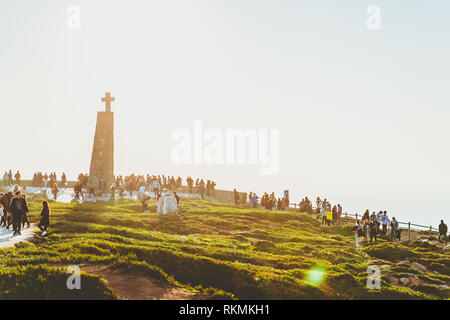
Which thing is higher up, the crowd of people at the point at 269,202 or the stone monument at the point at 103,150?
the stone monument at the point at 103,150

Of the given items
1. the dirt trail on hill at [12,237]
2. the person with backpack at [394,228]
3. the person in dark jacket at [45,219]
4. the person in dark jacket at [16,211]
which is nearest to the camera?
the dirt trail on hill at [12,237]

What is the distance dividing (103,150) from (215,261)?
32.4 meters

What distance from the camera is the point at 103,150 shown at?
46062mm

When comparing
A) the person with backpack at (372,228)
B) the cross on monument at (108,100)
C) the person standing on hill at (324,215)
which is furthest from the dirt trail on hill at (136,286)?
the cross on monument at (108,100)

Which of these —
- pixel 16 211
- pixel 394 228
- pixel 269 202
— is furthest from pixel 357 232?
pixel 16 211

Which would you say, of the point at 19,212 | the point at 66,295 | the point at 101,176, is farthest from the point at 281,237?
the point at 101,176

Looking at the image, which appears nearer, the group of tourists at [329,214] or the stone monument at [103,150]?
the group of tourists at [329,214]

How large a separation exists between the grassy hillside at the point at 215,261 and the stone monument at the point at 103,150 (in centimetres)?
1509

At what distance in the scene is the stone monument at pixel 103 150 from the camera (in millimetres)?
45969

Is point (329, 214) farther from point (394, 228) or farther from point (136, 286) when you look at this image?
point (136, 286)

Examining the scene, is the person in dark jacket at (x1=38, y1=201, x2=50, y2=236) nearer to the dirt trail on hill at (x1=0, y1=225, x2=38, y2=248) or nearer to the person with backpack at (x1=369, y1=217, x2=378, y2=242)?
the dirt trail on hill at (x1=0, y1=225, x2=38, y2=248)

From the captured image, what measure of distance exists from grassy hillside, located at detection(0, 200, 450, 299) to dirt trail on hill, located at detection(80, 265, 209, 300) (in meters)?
0.41

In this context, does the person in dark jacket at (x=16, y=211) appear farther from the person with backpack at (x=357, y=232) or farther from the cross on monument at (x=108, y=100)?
the cross on monument at (x=108, y=100)

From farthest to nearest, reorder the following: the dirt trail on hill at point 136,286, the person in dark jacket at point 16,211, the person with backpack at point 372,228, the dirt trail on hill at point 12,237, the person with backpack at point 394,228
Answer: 1. the person with backpack at point 394,228
2. the person with backpack at point 372,228
3. the person in dark jacket at point 16,211
4. the dirt trail on hill at point 12,237
5. the dirt trail on hill at point 136,286
